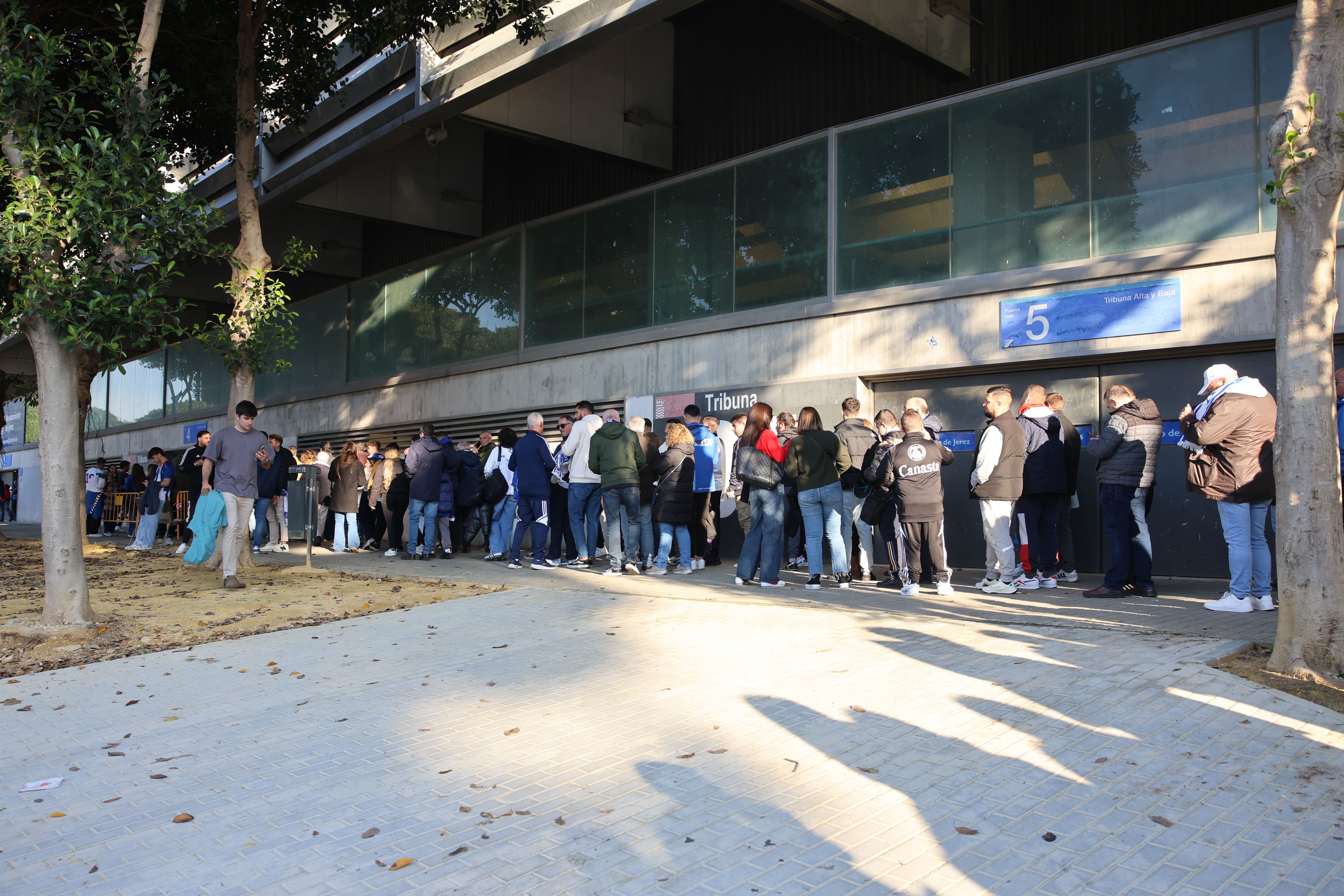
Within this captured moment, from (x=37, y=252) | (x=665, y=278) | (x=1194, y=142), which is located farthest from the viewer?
(x=665, y=278)

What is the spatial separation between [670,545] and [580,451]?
152 centimetres

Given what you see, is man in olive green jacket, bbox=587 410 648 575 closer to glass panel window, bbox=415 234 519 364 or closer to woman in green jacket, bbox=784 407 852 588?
woman in green jacket, bbox=784 407 852 588

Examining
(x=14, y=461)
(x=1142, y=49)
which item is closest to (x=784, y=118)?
(x=1142, y=49)

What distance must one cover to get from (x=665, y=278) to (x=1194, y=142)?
7.41 m

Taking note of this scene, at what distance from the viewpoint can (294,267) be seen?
12.7m

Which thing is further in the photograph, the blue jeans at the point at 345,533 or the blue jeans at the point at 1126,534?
the blue jeans at the point at 345,533

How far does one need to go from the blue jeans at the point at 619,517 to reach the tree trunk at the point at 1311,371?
21.1ft

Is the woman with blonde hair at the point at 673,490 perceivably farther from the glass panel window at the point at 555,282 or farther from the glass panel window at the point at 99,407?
the glass panel window at the point at 99,407

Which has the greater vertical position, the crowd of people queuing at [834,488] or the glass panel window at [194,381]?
the glass panel window at [194,381]

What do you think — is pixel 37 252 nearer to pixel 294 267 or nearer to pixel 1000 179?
pixel 294 267

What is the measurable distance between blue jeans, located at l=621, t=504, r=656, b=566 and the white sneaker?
5.28 meters

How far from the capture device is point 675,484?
1043 centimetres

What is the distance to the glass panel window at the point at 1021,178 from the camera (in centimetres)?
1093

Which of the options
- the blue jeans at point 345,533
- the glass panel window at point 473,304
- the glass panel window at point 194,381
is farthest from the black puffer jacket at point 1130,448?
the glass panel window at point 194,381
